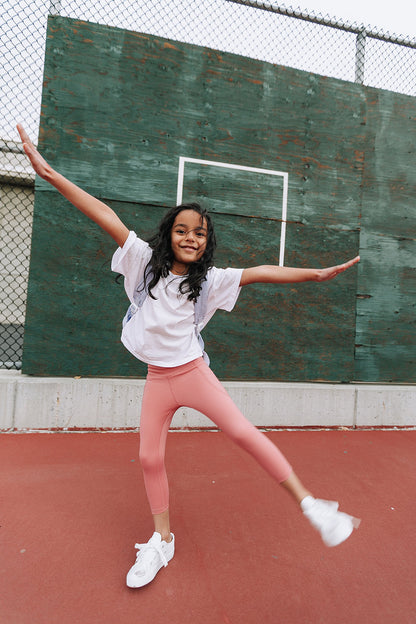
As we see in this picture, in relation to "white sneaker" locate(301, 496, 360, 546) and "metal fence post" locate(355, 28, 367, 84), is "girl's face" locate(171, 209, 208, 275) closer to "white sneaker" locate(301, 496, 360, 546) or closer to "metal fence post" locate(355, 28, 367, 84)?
"white sneaker" locate(301, 496, 360, 546)

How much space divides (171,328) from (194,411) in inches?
85.6

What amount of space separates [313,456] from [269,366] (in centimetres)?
114

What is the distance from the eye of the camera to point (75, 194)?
1.60 meters

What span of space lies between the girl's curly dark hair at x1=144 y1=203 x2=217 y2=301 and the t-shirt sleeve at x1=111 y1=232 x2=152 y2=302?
1.2 inches

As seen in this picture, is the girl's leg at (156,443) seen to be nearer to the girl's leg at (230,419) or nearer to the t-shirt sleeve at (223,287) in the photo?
the girl's leg at (230,419)

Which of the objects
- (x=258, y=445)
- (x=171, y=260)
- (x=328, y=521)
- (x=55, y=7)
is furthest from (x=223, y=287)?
(x=55, y=7)

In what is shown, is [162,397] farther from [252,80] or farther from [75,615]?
[252,80]

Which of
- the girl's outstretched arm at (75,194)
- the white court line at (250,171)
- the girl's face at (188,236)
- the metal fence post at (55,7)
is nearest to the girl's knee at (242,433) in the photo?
the girl's face at (188,236)

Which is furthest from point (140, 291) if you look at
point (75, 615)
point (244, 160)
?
point (244, 160)

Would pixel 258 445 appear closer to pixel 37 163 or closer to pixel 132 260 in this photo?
pixel 132 260

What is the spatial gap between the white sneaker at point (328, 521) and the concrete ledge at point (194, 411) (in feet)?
7.30

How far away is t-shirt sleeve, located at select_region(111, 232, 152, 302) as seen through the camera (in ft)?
5.69

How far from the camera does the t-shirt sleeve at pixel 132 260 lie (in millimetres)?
1733

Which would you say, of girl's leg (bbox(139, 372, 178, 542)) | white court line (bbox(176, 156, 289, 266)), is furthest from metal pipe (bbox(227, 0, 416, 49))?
girl's leg (bbox(139, 372, 178, 542))
